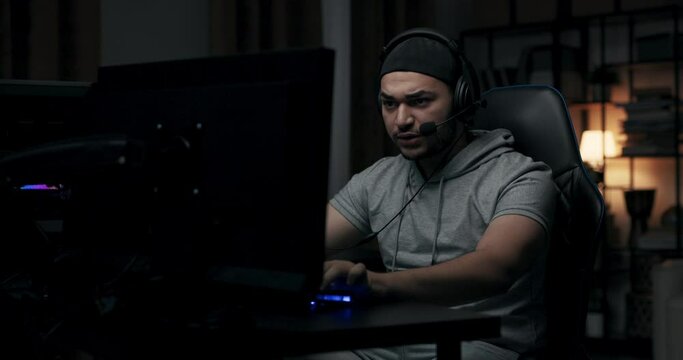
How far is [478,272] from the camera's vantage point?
1.25m

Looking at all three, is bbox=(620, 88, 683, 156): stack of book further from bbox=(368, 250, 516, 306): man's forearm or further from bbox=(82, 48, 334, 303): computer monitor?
bbox=(82, 48, 334, 303): computer monitor

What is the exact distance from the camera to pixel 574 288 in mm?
1459

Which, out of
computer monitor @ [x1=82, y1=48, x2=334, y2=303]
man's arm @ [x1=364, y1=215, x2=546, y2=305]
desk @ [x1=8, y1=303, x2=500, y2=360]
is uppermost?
computer monitor @ [x1=82, y1=48, x2=334, y2=303]

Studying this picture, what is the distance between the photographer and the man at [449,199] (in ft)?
4.49

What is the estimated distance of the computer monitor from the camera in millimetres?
930

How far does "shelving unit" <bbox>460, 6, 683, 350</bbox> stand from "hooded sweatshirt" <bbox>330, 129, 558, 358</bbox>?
260 centimetres

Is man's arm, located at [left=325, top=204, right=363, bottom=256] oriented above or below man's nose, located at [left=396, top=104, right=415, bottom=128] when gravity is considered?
below

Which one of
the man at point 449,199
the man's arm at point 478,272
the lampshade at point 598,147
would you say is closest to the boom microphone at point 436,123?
the man at point 449,199

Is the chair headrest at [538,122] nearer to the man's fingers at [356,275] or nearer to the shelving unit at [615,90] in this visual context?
the man's fingers at [356,275]

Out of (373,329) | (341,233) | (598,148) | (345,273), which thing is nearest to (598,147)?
(598,148)

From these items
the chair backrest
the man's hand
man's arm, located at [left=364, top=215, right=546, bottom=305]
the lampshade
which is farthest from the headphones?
the lampshade

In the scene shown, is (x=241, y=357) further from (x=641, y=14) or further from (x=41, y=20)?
(x=641, y=14)

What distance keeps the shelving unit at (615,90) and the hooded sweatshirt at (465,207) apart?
2.60 meters

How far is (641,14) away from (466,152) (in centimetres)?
288
